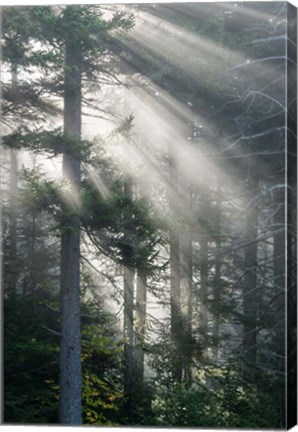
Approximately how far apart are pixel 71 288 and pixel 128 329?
2.43ft

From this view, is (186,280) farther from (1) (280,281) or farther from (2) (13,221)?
(2) (13,221)

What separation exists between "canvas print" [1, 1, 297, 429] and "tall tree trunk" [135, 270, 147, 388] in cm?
1

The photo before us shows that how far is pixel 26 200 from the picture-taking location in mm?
7062

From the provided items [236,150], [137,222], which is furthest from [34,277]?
[236,150]

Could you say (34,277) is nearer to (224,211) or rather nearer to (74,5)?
(224,211)

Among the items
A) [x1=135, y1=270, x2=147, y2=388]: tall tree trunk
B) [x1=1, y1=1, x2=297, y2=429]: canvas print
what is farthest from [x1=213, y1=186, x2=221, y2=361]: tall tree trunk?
[x1=135, y1=270, x2=147, y2=388]: tall tree trunk

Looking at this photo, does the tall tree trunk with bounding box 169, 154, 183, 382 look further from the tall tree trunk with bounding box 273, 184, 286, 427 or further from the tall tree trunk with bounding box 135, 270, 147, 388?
the tall tree trunk with bounding box 273, 184, 286, 427

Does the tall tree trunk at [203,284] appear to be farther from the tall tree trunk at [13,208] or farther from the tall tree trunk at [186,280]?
the tall tree trunk at [13,208]

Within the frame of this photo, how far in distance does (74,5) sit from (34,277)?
288 cm

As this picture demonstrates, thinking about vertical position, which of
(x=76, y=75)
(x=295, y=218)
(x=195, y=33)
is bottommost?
(x=295, y=218)

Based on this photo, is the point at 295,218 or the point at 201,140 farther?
the point at 201,140

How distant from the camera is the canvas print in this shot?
703cm

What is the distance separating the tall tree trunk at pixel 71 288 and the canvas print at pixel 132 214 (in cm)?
1

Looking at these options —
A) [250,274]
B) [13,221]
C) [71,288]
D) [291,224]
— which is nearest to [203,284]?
[250,274]
